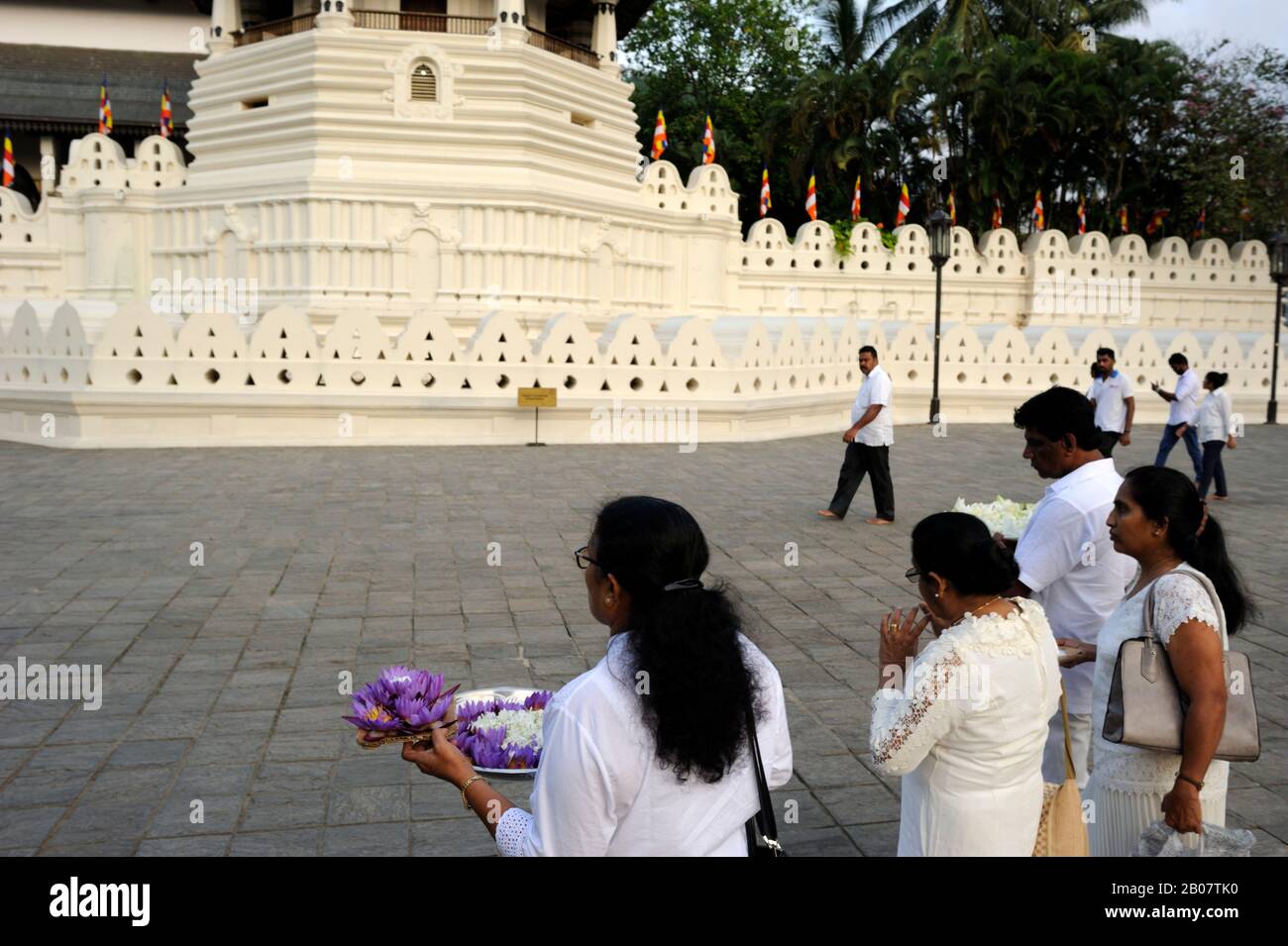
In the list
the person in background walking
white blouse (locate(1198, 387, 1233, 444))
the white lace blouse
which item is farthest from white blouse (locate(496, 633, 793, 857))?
white blouse (locate(1198, 387, 1233, 444))

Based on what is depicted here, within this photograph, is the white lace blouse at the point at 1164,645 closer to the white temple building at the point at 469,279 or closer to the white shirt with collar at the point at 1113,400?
the white shirt with collar at the point at 1113,400

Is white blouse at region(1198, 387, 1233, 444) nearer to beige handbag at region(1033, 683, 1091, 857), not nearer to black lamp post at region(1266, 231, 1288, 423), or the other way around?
beige handbag at region(1033, 683, 1091, 857)

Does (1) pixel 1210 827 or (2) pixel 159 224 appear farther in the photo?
(2) pixel 159 224

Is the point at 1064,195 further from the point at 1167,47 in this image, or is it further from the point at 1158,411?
Answer: the point at 1158,411

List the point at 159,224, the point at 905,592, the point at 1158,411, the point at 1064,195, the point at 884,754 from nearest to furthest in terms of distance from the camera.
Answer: the point at 884,754
the point at 905,592
the point at 1158,411
the point at 159,224
the point at 1064,195

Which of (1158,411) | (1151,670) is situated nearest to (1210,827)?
(1151,670)

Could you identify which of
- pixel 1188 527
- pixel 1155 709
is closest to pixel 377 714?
pixel 1155 709

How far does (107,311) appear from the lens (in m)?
22.5

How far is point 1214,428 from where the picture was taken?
1192 cm

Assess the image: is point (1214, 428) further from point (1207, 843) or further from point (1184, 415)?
point (1207, 843)

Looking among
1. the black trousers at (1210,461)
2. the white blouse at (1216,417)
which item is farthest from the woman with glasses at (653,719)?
the black trousers at (1210,461)

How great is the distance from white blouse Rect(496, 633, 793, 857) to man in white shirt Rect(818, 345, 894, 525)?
8424 millimetres
